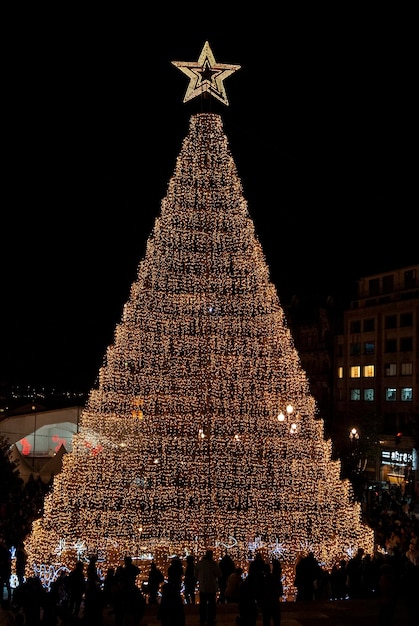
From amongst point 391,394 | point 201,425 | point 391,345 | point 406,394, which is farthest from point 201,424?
point 391,345

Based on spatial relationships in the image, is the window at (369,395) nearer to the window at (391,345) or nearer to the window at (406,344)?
the window at (391,345)

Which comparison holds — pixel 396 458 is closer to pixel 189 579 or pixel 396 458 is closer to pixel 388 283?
pixel 388 283

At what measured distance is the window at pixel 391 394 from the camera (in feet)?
182

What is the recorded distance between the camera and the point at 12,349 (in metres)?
63.7

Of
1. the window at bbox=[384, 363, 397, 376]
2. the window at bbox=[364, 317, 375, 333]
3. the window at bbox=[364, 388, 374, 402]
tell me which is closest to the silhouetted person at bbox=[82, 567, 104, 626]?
the window at bbox=[384, 363, 397, 376]

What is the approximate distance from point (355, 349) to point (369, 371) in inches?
107

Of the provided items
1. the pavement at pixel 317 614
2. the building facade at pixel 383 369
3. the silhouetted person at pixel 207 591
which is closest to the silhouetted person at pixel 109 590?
the pavement at pixel 317 614

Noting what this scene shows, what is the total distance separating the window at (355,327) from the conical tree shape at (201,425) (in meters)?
42.0

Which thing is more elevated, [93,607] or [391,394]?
[391,394]

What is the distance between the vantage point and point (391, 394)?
183ft

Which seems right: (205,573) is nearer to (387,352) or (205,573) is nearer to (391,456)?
(391,456)

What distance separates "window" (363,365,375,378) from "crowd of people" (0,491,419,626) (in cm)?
4243

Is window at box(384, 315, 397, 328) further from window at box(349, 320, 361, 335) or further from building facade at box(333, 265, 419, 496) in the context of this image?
window at box(349, 320, 361, 335)

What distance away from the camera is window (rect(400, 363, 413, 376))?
54.2 metres
